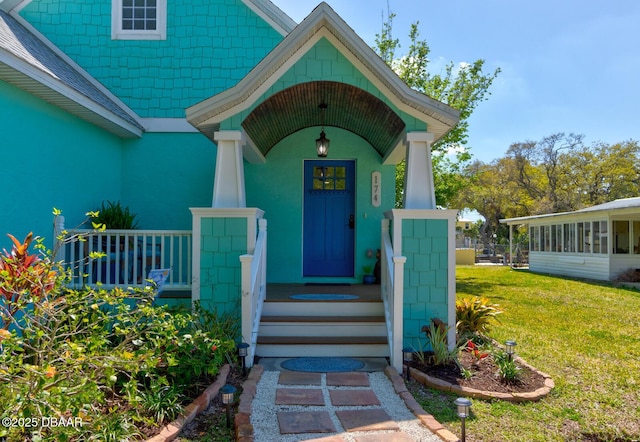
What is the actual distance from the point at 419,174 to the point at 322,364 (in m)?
2.50

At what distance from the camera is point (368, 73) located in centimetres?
541

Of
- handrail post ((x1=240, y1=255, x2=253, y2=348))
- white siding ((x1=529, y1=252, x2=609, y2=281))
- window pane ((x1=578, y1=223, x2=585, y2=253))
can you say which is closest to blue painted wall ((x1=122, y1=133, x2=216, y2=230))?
handrail post ((x1=240, y1=255, x2=253, y2=348))

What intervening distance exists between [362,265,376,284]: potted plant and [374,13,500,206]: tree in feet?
20.0

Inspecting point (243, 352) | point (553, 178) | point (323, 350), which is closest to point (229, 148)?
point (243, 352)

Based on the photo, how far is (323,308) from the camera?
5.85 meters

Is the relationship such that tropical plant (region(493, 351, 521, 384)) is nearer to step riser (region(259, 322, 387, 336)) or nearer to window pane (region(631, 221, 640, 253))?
step riser (region(259, 322, 387, 336))

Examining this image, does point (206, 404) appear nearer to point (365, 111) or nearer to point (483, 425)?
point (483, 425)

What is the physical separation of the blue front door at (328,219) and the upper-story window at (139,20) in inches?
140

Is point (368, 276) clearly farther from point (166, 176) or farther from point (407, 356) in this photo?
point (166, 176)

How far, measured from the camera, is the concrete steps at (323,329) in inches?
210

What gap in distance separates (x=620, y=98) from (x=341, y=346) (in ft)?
97.3

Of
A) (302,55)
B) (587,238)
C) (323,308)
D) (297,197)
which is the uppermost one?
(302,55)

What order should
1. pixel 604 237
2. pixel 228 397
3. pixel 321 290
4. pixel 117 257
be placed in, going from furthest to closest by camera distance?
pixel 604 237 < pixel 321 290 < pixel 117 257 < pixel 228 397

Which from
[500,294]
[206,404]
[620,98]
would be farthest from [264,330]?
[620,98]
